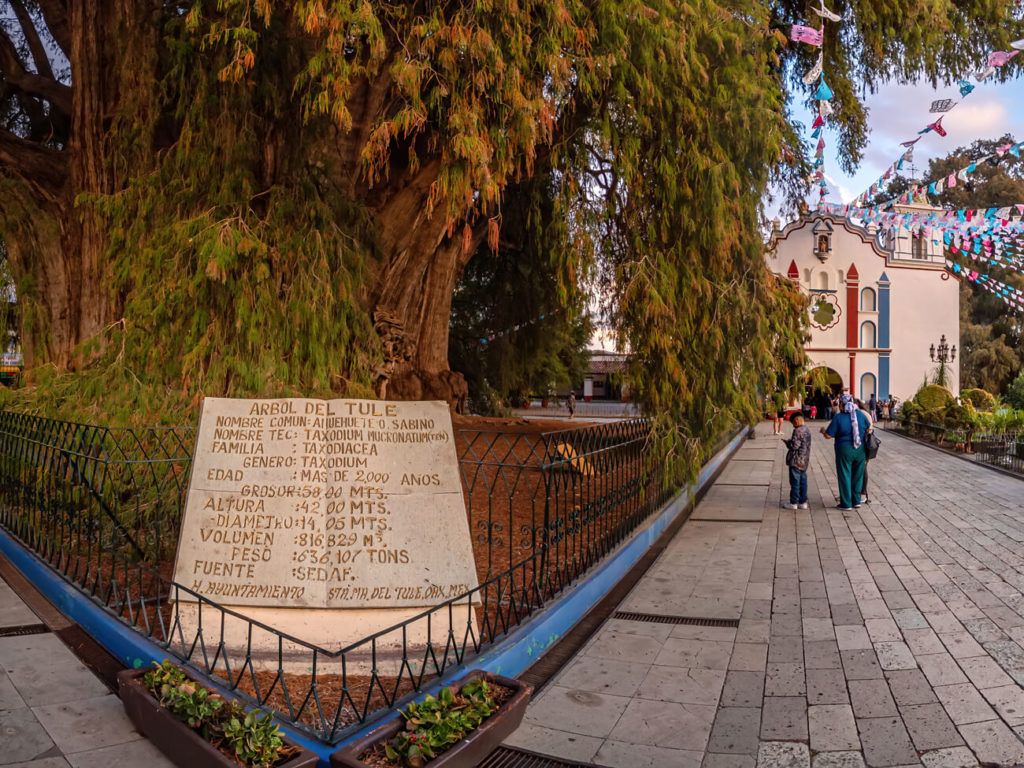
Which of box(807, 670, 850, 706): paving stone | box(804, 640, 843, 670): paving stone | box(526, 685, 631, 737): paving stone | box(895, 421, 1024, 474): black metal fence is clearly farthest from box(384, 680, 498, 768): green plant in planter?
box(895, 421, 1024, 474): black metal fence

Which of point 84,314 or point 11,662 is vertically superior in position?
point 84,314

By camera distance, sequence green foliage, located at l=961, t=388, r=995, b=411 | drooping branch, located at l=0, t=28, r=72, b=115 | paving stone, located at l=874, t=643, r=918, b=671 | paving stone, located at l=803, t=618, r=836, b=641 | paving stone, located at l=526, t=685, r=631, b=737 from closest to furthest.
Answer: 1. paving stone, located at l=526, t=685, r=631, b=737
2. paving stone, located at l=874, t=643, r=918, b=671
3. paving stone, located at l=803, t=618, r=836, b=641
4. drooping branch, located at l=0, t=28, r=72, b=115
5. green foliage, located at l=961, t=388, r=995, b=411

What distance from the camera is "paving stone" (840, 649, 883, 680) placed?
462 cm

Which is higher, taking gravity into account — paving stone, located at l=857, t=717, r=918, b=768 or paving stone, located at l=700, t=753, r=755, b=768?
paving stone, located at l=857, t=717, r=918, b=768

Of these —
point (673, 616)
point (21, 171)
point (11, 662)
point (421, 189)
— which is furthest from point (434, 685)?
point (21, 171)

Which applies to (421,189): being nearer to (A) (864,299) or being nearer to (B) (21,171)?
(B) (21,171)

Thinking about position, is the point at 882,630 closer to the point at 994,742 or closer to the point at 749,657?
the point at 749,657

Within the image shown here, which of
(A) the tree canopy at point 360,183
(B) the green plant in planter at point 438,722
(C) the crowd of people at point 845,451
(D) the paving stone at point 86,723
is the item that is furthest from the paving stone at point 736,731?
(C) the crowd of people at point 845,451

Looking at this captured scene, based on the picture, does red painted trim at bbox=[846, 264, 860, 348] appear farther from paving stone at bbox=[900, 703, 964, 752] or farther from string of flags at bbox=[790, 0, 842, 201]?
paving stone at bbox=[900, 703, 964, 752]

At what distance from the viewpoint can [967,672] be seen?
459 centimetres

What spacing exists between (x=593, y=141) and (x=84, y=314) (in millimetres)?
7161

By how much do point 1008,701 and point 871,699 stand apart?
27.8 inches

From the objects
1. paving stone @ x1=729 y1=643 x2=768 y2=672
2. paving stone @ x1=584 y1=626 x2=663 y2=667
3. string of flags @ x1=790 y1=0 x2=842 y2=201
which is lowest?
paving stone @ x1=584 y1=626 x2=663 y2=667

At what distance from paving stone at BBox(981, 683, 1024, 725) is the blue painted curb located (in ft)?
8.63
